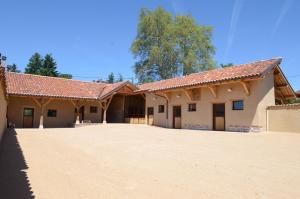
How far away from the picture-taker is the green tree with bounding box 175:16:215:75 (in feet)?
123

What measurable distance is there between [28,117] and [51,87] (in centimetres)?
321

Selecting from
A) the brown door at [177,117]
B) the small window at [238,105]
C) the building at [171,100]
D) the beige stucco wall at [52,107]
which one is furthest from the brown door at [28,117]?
the small window at [238,105]

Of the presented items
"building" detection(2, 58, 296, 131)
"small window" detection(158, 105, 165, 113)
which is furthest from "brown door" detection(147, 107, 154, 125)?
"small window" detection(158, 105, 165, 113)

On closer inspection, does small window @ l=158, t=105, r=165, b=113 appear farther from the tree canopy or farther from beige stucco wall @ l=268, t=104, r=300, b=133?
the tree canopy

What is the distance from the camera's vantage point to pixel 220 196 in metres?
4.64

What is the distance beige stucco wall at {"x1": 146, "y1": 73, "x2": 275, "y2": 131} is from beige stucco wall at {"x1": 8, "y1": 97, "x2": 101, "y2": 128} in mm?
9751

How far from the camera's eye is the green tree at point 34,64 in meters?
50.2

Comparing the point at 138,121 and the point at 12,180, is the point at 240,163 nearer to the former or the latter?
the point at 12,180

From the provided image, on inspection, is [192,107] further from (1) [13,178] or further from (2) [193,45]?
(2) [193,45]

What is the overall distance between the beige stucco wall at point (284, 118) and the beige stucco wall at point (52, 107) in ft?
54.6

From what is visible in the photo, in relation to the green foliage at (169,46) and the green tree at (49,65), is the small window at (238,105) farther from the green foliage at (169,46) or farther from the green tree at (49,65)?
the green tree at (49,65)

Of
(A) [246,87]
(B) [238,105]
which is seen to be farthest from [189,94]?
(A) [246,87]

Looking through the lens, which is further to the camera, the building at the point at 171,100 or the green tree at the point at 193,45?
the green tree at the point at 193,45

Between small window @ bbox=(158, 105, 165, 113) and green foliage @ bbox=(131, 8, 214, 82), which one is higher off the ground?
green foliage @ bbox=(131, 8, 214, 82)
